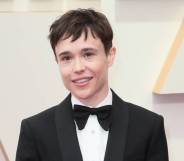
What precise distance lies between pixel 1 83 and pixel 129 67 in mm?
488

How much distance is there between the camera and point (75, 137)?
3.88ft

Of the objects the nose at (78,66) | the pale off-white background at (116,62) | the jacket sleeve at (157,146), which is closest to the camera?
the nose at (78,66)

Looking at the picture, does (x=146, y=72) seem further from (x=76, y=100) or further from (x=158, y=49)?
(x=76, y=100)

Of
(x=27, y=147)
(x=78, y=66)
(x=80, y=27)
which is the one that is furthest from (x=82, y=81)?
(x=27, y=147)

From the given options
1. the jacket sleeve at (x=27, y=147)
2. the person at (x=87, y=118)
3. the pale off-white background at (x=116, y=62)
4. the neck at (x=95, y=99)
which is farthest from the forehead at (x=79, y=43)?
the pale off-white background at (x=116, y=62)

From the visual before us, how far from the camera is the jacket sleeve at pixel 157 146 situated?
4.07 feet

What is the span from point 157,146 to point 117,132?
139 mm

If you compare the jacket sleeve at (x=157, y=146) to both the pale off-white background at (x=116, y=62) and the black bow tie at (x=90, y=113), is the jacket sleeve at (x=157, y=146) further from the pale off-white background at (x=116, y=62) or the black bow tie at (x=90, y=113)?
the pale off-white background at (x=116, y=62)

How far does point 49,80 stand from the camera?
1.57m

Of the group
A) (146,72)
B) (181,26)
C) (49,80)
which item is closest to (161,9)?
(181,26)

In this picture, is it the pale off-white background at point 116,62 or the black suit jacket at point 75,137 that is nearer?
the black suit jacket at point 75,137

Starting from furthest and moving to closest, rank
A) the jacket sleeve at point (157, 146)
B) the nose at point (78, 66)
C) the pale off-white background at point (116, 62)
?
the pale off-white background at point (116, 62)
the jacket sleeve at point (157, 146)
the nose at point (78, 66)

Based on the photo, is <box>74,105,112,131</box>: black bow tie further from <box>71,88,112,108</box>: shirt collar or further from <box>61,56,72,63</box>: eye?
<box>61,56,72,63</box>: eye

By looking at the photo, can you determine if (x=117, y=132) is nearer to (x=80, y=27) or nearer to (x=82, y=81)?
(x=82, y=81)
